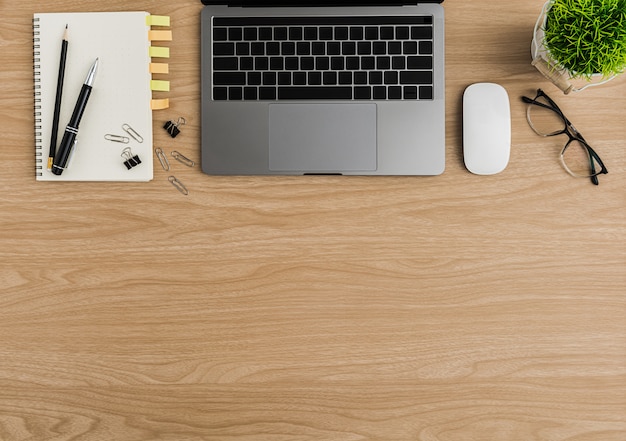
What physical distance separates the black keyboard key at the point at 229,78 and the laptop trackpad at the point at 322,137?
67 mm

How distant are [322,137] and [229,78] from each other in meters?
0.18

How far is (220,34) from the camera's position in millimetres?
791

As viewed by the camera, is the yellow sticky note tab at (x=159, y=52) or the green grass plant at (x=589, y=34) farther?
the yellow sticky note tab at (x=159, y=52)

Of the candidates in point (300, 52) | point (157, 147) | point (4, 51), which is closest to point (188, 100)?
point (157, 147)

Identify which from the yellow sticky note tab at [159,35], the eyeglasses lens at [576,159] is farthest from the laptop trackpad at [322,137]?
the eyeglasses lens at [576,159]

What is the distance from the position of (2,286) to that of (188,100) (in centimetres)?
45

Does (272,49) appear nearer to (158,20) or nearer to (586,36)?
(158,20)

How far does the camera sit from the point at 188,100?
32.0 inches

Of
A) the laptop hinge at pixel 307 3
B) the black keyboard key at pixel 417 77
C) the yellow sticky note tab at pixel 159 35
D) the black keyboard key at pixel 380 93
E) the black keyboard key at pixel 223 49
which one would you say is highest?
the laptop hinge at pixel 307 3

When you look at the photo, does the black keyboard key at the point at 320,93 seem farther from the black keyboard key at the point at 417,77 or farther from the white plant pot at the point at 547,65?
the white plant pot at the point at 547,65

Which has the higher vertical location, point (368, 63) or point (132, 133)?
point (368, 63)

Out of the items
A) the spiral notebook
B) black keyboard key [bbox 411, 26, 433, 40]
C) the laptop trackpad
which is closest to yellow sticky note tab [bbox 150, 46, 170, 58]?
the spiral notebook

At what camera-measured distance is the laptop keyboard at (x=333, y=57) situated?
0.78 m

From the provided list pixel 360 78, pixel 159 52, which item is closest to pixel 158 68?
pixel 159 52
